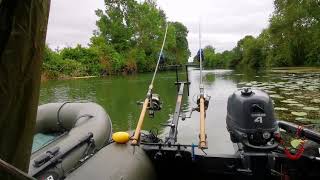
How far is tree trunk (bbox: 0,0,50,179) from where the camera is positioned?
3.35ft

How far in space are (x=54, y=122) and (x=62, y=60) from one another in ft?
104

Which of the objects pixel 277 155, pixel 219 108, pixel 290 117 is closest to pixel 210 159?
pixel 277 155

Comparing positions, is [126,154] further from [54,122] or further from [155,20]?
[155,20]

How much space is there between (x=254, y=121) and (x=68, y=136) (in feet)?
7.98

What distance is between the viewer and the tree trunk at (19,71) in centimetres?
102

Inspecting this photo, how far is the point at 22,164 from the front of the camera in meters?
1.19

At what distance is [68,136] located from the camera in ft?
15.1

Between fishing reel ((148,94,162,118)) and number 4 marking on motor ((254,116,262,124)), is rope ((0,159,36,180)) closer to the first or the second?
number 4 marking on motor ((254,116,262,124))

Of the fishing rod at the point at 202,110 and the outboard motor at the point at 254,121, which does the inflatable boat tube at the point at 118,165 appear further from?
the outboard motor at the point at 254,121

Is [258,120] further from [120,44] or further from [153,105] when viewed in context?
[120,44]

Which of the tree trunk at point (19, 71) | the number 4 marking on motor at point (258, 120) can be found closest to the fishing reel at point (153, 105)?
the number 4 marking on motor at point (258, 120)

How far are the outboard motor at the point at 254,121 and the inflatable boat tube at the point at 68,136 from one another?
1.58 m

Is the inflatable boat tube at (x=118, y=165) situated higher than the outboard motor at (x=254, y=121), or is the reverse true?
the outboard motor at (x=254, y=121)

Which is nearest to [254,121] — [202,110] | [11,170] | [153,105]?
[202,110]
